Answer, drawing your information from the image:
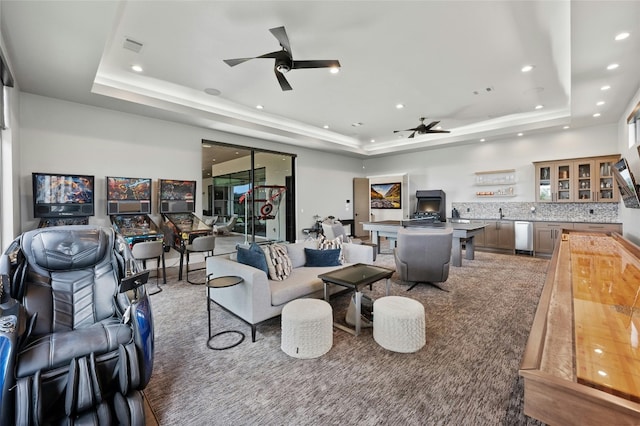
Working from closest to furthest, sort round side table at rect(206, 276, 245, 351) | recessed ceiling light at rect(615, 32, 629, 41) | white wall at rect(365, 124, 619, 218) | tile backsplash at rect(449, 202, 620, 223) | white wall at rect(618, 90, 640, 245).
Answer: round side table at rect(206, 276, 245, 351) < recessed ceiling light at rect(615, 32, 629, 41) < white wall at rect(618, 90, 640, 245) < tile backsplash at rect(449, 202, 620, 223) < white wall at rect(365, 124, 619, 218)

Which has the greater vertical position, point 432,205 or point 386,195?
point 386,195

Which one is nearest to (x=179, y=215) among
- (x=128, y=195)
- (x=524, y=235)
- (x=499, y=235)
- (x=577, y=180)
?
(x=128, y=195)

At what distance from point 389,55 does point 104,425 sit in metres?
4.66

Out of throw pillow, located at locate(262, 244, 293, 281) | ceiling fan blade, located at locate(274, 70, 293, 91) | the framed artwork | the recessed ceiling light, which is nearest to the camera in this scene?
the recessed ceiling light

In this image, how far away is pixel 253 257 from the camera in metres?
3.31

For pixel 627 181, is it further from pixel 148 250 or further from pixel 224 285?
pixel 148 250

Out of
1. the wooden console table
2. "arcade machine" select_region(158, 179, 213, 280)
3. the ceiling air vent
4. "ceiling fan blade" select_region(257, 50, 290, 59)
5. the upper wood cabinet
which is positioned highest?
the ceiling air vent

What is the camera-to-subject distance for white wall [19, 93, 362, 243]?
14.7 feet

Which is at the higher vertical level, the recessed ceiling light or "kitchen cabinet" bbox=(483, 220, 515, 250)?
the recessed ceiling light

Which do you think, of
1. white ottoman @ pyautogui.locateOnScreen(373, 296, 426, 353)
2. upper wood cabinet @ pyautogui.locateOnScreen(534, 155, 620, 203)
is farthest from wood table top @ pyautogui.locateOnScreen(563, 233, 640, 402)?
upper wood cabinet @ pyautogui.locateOnScreen(534, 155, 620, 203)

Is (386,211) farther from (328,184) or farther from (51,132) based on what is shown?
(51,132)

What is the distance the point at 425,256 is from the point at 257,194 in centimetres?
536

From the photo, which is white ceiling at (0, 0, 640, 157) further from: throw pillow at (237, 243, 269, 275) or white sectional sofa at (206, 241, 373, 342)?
white sectional sofa at (206, 241, 373, 342)

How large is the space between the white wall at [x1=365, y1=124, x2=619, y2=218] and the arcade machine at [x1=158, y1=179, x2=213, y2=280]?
6.94 meters
